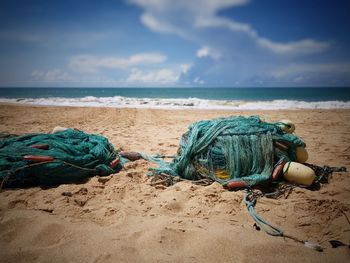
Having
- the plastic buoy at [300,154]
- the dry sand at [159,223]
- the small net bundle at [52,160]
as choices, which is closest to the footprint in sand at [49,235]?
the dry sand at [159,223]

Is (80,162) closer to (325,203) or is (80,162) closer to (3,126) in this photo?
(325,203)

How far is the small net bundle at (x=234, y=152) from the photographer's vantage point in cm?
307

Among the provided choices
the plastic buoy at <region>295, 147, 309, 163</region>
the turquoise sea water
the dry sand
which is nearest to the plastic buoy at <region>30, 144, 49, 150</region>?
the dry sand

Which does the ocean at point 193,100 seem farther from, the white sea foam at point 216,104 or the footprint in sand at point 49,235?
the footprint in sand at point 49,235

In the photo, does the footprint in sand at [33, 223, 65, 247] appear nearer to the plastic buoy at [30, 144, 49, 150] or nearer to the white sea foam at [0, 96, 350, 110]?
the plastic buoy at [30, 144, 49, 150]

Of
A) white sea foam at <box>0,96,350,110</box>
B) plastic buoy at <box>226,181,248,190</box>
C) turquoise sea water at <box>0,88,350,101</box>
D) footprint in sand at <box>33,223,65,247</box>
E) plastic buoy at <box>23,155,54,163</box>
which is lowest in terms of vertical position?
footprint in sand at <box>33,223,65,247</box>

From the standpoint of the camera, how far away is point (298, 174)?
2.99 meters

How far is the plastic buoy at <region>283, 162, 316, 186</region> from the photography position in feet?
9.78

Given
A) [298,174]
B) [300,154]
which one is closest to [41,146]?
[298,174]

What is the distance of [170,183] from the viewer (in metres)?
3.25

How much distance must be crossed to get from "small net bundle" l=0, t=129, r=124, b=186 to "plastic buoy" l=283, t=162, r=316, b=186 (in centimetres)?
256

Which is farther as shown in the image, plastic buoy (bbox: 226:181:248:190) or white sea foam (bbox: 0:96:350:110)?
white sea foam (bbox: 0:96:350:110)

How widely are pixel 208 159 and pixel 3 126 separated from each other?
7101mm

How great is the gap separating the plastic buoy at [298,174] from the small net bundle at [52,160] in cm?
256
